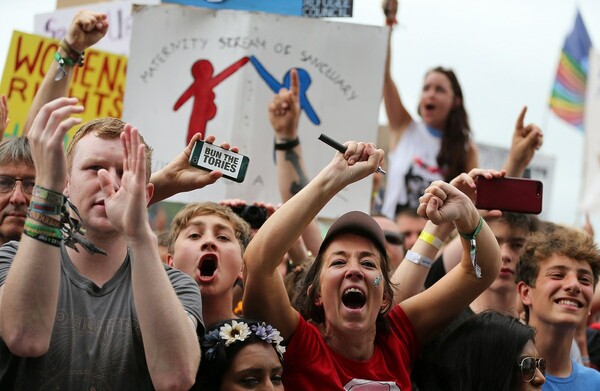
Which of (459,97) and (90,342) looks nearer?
(90,342)

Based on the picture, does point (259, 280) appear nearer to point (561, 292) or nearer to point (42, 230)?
point (42, 230)

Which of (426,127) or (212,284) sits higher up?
(426,127)

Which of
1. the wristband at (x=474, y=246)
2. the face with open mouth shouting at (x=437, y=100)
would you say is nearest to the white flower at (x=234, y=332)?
the wristband at (x=474, y=246)

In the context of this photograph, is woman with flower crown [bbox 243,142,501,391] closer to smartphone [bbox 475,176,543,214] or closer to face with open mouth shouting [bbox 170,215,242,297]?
smartphone [bbox 475,176,543,214]

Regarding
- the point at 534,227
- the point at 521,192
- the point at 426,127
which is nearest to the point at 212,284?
the point at 521,192

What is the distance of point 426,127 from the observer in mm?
6824

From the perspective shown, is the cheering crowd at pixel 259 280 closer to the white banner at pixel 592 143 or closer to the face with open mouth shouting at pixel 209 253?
the face with open mouth shouting at pixel 209 253

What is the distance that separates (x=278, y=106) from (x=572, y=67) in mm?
6402

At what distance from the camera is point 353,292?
3.91m

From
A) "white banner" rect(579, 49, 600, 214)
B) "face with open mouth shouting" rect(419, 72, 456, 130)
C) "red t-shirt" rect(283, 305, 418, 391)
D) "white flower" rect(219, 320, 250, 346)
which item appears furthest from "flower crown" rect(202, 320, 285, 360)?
"white banner" rect(579, 49, 600, 214)

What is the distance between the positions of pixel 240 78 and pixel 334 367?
2622mm

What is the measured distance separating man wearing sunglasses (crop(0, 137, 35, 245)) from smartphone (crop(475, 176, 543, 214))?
1.73 m

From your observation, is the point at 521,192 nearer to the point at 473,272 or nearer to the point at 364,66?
the point at 473,272

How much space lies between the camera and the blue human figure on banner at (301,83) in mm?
6094
